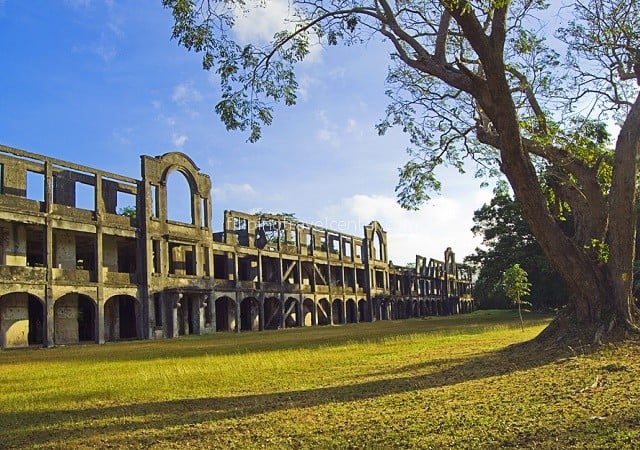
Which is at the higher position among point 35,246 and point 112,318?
point 35,246

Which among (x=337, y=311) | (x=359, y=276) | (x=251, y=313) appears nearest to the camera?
(x=251, y=313)

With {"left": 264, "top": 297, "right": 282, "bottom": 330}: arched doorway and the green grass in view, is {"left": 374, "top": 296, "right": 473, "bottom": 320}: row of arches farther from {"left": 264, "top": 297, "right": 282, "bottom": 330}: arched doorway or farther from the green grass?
the green grass

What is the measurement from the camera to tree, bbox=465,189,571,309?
39.6 metres

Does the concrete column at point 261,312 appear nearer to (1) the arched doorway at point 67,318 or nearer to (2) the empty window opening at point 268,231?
(2) the empty window opening at point 268,231

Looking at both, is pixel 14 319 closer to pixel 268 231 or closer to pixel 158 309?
pixel 158 309

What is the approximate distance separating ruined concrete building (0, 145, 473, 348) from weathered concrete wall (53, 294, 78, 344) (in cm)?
5

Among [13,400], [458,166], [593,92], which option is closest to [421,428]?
[13,400]

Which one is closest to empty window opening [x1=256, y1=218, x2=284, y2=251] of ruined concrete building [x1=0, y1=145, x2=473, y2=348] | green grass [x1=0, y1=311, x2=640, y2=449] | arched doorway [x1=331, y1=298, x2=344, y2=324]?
ruined concrete building [x1=0, y1=145, x2=473, y2=348]

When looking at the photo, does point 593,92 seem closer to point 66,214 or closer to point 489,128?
point 489,128

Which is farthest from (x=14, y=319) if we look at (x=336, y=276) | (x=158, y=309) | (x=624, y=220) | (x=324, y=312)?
(x=336, y=276)

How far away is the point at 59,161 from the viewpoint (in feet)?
89.2

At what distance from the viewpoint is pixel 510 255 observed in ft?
138

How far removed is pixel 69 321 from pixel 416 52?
2364 centimetres

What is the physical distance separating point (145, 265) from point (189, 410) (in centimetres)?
2460
